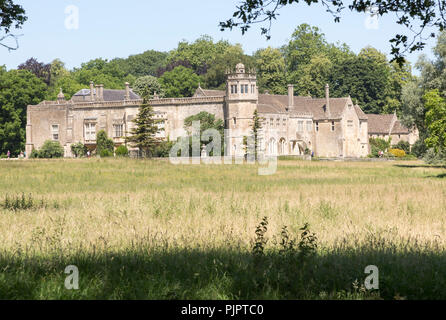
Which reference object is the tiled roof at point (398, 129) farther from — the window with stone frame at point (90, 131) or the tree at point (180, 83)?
the window with stone frame at point (90, 131)

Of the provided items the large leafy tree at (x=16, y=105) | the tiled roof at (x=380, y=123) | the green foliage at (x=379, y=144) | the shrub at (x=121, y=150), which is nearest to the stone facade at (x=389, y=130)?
the tiled roof at (x=380, y=123)

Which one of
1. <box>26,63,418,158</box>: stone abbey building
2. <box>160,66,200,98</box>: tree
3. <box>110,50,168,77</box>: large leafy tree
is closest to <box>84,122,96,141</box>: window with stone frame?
<box>26,63,418,158</box>: stone abbey building

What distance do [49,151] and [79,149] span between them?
3.84 m

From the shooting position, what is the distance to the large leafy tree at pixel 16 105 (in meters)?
82.9

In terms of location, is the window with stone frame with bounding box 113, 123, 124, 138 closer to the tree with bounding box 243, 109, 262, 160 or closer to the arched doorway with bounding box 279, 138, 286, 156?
the tree with bounding box 243, 109, 262, 160

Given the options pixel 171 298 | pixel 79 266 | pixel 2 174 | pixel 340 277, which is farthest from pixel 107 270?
pixel 2 174

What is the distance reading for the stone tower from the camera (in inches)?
2830

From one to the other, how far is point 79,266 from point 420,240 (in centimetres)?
642

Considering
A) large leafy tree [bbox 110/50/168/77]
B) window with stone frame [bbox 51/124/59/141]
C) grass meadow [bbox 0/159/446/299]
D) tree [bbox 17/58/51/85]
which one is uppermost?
large leafy tree [bbox 110/50/168/77]

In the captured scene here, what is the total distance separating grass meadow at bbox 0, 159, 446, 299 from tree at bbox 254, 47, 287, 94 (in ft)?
267

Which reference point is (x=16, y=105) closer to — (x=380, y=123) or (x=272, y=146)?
(x=272, y=146)

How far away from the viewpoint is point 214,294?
27.1 ft
